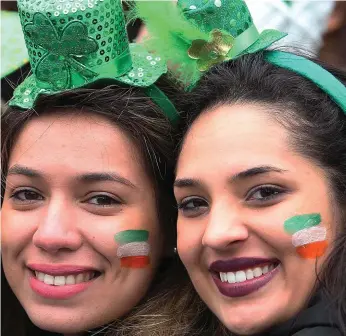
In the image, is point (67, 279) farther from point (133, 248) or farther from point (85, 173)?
point (85, 173)

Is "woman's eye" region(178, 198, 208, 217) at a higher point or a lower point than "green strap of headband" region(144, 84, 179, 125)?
lower

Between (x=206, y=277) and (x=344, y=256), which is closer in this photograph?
(x=344, y=256)

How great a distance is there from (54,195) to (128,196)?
0.23m

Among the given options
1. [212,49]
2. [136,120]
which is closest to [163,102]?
[136,120]

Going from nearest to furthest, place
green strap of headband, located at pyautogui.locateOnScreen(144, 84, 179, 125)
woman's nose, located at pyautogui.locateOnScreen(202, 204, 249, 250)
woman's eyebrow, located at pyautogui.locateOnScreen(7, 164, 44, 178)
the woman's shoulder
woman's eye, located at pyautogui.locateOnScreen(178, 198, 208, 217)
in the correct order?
the woman's shoulder
woman's nose, located at pyautogui.locateOnScreen(202, 204, 249, 250)
woman's eye, located at pyautogui.locateOnScreen(178, 198, 208, 217)
woman's eyebrow, located at pyautogui.locateOnScreen(7, 164, 44, 178)
green strap of headband, located at pyautogui.locateOnScreen(144, 84, 179, 125)

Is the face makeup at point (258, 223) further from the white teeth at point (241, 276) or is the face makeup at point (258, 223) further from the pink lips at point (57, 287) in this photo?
the pink lips at point (57, 287)

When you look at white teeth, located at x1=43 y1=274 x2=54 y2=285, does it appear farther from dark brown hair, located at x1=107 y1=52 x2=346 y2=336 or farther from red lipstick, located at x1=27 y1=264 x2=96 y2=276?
dark brown hair, located at x1=107 y1=52 x2=346 y2=336

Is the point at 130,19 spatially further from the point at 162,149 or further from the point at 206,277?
the point at 206,277

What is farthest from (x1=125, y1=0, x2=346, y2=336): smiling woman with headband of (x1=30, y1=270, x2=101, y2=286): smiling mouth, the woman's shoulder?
(x1=30, y1=270, x2=101, y2=286): smiling mouth

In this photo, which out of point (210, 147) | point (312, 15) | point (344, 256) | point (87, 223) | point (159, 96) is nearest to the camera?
point (344, 256)

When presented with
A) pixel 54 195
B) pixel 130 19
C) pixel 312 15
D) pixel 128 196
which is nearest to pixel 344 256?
pixel 128 196

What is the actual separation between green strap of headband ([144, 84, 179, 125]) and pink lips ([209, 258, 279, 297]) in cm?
62

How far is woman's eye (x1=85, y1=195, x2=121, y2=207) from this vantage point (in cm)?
241

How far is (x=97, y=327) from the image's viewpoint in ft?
8.08
